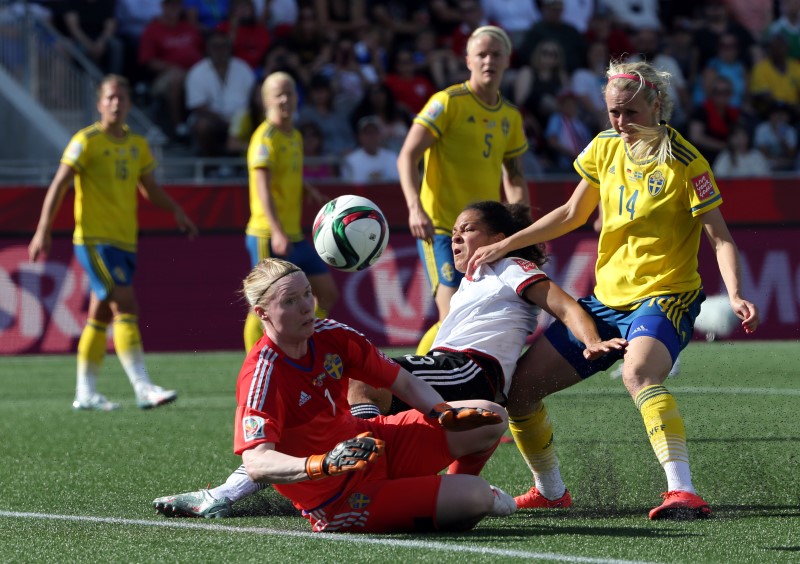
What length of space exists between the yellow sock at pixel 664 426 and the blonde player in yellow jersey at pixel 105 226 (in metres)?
5.03

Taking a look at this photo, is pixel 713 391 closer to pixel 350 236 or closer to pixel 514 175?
pixel 350 236

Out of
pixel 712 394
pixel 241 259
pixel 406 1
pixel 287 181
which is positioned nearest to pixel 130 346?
pixel 287 181

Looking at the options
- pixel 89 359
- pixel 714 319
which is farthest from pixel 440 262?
pixel 89 359

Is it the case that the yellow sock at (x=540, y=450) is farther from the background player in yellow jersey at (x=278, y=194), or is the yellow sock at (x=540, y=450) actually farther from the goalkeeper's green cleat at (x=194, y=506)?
the background player in yellow jersey at (x=278, y=194)

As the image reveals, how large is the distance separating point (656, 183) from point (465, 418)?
4.53 feet

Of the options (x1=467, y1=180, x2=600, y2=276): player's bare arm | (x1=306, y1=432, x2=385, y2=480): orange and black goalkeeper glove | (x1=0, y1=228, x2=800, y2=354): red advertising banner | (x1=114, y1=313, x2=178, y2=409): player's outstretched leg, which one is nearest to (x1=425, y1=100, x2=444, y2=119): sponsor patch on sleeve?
(x1=467, y1=180, x2=600, y2=276): player's bare arm

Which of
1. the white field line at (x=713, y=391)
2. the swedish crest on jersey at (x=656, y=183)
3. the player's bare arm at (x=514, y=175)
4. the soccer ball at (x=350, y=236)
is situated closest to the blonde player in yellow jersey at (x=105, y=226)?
the player's bare arm at (x=514, y=175)

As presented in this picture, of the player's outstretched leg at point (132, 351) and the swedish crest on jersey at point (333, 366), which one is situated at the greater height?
the swedish crest on jersey at point (333, 366)

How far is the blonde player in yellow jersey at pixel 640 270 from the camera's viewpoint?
5.14 meters

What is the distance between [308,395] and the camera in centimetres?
475

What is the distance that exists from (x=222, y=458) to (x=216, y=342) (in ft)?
20.1

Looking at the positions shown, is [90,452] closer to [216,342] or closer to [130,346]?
[130,346]

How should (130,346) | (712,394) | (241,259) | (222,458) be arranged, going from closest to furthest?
(712,394) → (222,458) → (130,346) → (241,259)

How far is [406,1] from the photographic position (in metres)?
17.4
